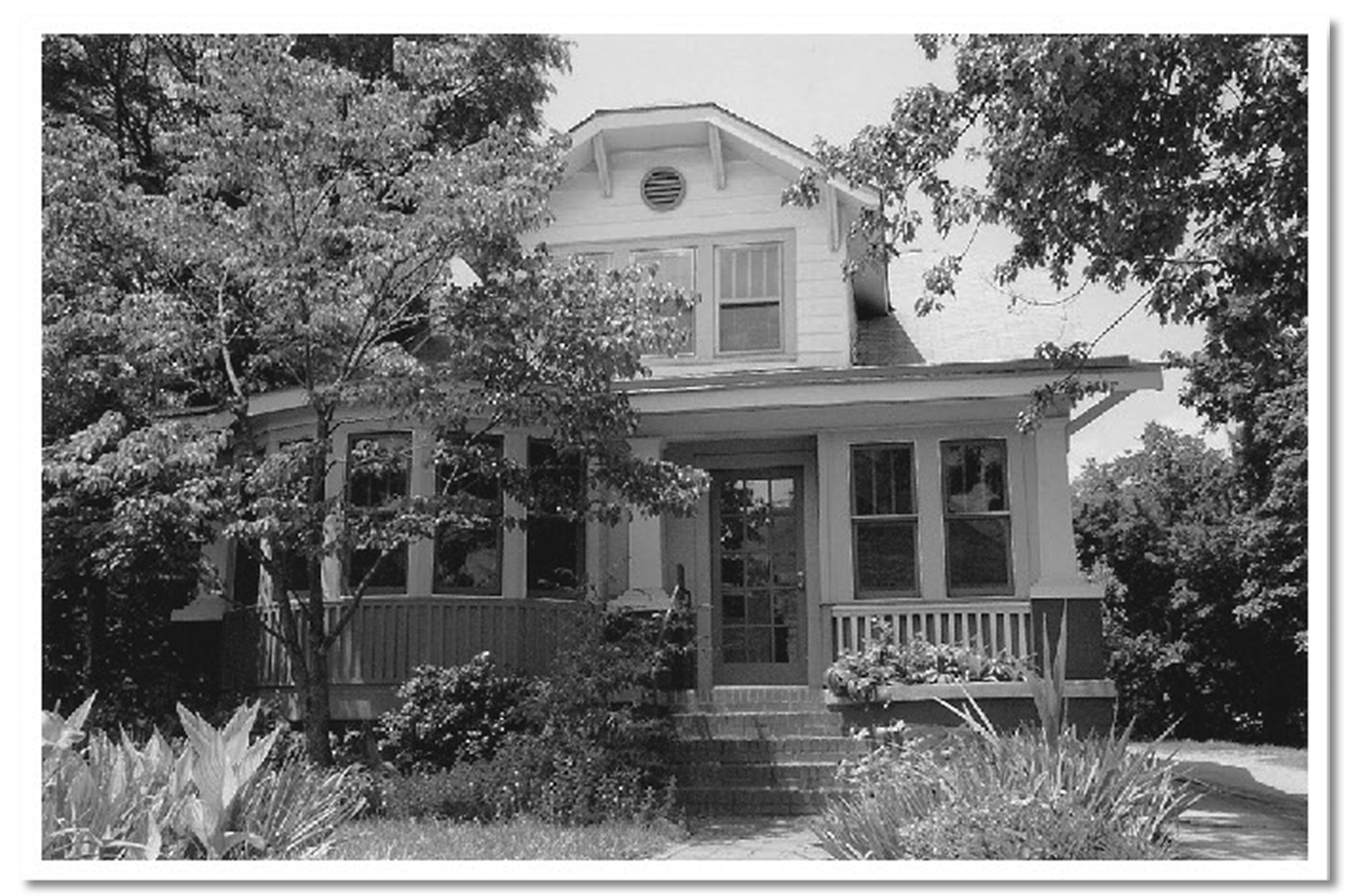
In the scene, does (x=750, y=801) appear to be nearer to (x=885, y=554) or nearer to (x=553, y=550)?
(x=885, y=554)

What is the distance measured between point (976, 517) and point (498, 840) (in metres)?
5.54

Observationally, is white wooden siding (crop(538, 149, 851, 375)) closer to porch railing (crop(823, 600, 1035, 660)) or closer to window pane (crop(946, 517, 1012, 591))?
window pane (crop(946, 517, 1012, 591))

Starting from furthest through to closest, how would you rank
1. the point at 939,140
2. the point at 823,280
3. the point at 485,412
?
the point at 823,280, the point at 485,412, the point at 939,140

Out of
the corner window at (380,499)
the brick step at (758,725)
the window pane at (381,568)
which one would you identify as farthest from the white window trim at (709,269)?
the brick step at (758,725)

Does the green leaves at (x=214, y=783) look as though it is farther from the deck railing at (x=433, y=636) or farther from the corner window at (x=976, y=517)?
the corner window at (x=976, y=517)

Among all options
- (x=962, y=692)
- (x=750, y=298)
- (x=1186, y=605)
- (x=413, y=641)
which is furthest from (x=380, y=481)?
(x=1186, y=605)

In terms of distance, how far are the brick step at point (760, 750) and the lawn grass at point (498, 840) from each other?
1.48 m

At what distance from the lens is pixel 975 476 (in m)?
12.1

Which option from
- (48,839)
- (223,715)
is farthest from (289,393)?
(48,839)

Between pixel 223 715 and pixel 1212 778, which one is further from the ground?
pixel 223 715

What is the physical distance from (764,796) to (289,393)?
17.7 feet

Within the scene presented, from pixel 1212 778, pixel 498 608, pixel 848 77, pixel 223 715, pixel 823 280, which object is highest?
pixel 848 77

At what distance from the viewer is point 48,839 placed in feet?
22.0
